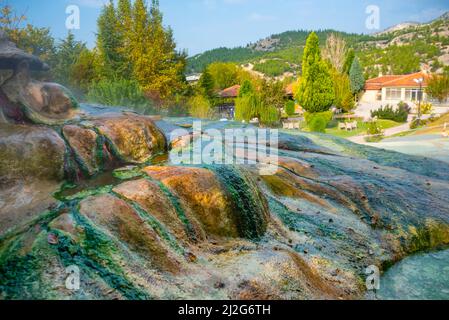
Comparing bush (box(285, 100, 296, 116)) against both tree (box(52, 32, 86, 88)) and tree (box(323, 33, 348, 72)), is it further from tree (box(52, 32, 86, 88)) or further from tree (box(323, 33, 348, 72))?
tree (box(52, 32, 86, 88))

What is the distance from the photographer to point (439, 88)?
1159 inches

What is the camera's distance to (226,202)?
4.35 meters

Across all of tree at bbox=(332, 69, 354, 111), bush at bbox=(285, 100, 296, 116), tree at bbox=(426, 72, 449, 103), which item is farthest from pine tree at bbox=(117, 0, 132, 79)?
tree at bbox=(426, 72, 449, 103)

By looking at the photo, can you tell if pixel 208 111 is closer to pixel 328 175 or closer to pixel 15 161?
pixel 328 175

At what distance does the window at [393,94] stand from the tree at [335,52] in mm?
5507

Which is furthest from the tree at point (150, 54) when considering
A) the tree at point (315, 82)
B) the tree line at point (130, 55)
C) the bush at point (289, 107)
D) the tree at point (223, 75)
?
the tree at point (223, 75)

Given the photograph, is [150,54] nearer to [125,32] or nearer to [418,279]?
[125,32]

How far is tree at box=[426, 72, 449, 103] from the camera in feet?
95.7

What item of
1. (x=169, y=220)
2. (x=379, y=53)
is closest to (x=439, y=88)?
(x=169, y=220)

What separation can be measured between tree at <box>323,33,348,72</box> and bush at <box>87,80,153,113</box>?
30648mm

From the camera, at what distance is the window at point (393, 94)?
3978 centimetres

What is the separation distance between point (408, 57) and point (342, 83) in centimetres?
3199
